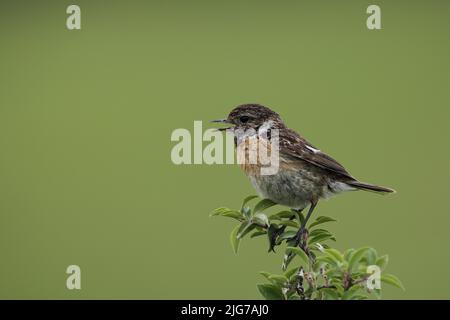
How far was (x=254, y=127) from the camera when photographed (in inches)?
208

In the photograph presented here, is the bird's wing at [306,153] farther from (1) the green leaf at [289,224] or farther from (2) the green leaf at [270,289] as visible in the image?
(2) the green leaf at [270,289]

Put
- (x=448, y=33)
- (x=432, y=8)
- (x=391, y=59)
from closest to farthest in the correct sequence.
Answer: (x=391, y=59), (x=448, y=33), (x=432, y=8)

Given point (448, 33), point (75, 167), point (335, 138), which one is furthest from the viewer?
point (448, 33)

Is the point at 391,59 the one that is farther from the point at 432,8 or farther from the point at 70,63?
the point at 70,63

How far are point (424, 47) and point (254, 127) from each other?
10.1 m

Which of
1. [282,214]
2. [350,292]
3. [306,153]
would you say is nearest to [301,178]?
[306,153]

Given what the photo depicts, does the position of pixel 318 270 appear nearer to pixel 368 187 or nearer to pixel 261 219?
pixel 261 219

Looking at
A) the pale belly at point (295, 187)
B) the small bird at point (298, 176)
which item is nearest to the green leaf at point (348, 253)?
the small bird at point (298, 176)

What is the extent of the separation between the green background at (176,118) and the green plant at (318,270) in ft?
14.0

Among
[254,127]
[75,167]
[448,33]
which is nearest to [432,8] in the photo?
[448,33]

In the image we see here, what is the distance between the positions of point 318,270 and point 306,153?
217 centimetres

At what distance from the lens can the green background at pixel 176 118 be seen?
877 centimetres

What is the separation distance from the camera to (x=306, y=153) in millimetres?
5020

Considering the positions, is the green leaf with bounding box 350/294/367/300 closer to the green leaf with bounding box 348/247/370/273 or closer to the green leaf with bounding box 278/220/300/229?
the green leaf with bounding box 348/247/370/273
